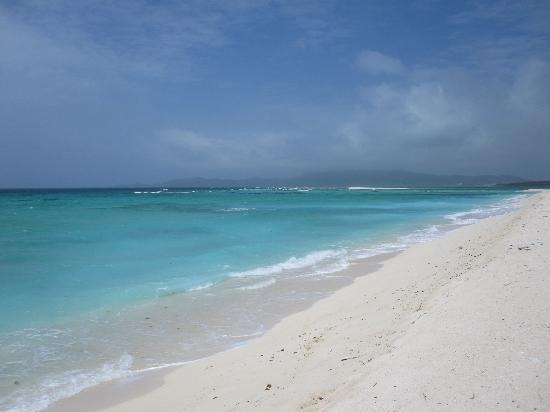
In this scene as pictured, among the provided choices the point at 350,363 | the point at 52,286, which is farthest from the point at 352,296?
the point at 52,286

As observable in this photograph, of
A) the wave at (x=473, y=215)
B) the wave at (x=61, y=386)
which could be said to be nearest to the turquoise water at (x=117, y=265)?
the wave at (x=61, y=386)

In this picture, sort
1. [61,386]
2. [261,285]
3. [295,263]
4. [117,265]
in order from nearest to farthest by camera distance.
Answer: [61,386]
[261,285]
[295,263]
[117,265]

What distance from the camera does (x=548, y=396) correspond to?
10.4 feet

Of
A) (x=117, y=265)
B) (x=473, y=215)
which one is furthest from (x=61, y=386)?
(x=473, y=215)

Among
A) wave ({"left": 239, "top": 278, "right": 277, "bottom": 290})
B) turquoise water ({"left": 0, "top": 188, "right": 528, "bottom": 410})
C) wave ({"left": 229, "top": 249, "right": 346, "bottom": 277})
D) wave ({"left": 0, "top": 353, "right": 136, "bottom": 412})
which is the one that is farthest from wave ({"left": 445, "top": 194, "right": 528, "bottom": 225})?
wave ({"left": 0, "top": 353, "right": 136, "bottom": 412})

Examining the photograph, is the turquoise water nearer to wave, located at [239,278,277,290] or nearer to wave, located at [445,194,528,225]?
wave, located at [239,278,277,290]

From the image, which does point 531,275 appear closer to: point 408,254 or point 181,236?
point 408,254

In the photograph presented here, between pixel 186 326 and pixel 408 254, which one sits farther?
pixel 408 254

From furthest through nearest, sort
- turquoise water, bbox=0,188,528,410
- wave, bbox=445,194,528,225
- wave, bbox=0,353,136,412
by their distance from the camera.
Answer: wave, bbox=445,194,528,225 → turquoise water, bbox=0,188,528,410 → wave, bbox=0,353,136,412

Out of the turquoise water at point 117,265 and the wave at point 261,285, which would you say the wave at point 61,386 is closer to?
the turquoise water at point 117,265

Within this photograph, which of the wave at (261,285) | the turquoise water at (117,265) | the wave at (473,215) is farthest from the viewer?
the wave at (473,215)

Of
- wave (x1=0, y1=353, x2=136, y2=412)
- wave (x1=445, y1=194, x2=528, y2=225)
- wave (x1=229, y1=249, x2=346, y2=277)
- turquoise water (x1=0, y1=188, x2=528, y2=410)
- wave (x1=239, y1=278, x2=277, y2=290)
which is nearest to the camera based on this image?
wave (x1=0, y1=353, x2=136, y2=412)

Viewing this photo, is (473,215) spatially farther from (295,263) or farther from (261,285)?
(261,285)

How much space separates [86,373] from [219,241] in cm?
1392
